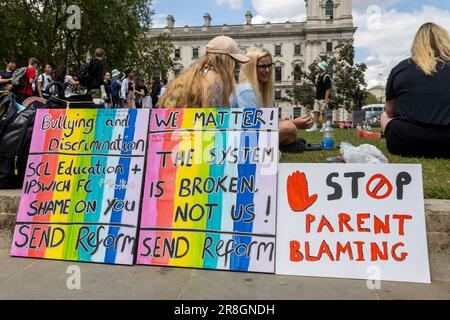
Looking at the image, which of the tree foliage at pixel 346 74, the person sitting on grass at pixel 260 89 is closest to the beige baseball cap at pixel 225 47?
the person sitting on grass at pixel 260 89

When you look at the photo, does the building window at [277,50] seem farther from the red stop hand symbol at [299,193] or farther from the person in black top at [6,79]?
the red stop hand symbol at [299,193]

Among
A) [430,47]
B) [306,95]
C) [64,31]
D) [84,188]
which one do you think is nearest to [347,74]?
[306,95]

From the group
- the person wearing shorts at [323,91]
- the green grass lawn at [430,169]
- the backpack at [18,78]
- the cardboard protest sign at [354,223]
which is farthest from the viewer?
the person wearing shorts at [323,91]

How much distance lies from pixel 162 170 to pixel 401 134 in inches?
98.0

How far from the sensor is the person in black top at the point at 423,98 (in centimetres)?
392

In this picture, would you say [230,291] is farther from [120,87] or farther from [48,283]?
[120,87]

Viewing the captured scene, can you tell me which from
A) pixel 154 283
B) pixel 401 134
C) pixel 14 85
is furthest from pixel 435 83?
pixel 14 85

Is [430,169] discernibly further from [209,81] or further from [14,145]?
[14,145]

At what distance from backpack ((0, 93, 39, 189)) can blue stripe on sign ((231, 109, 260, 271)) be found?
2031mm

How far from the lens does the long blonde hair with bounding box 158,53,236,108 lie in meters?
3.58

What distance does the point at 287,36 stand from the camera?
8006 cm

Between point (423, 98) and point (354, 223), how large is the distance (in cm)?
181

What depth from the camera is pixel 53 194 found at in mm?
3383

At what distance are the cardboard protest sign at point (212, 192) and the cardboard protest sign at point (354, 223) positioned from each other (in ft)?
0.50
